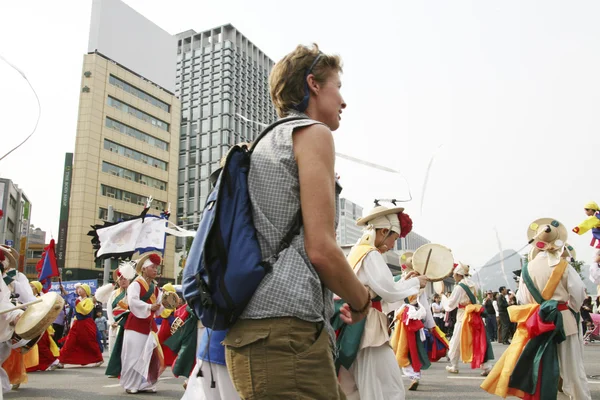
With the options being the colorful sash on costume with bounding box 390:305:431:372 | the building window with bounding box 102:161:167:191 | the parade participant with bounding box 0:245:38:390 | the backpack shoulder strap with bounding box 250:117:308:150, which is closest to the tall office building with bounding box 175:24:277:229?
the building window with bounding box 102:161:167:191

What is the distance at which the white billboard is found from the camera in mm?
55803

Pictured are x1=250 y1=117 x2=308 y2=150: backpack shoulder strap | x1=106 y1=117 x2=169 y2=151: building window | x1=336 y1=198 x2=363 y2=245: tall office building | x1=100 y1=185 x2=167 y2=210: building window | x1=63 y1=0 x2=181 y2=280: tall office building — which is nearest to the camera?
x1=250 y1=117 x2=308 y2=150: backpack shoulder strap

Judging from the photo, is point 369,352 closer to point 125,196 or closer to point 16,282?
point 16,282

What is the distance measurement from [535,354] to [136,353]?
556 cm

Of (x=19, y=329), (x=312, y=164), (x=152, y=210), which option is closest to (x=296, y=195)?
(x=312, y=164)

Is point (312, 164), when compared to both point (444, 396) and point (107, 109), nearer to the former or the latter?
point (444, 396)

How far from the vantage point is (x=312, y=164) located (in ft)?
5.53

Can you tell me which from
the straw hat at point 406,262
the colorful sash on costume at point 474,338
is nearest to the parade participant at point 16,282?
the straw hat at point 406,262

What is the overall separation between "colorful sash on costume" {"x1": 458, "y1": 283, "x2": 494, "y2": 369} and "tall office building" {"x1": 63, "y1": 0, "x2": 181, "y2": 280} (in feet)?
142

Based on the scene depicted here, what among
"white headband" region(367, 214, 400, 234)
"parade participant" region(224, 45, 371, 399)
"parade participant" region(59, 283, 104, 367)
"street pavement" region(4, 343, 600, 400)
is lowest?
"street pavement" region(4, 343, 600, 400)

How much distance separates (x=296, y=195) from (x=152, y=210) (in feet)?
200

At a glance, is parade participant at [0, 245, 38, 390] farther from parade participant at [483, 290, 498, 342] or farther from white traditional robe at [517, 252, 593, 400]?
parade participant at [483, 290, 498, 342]

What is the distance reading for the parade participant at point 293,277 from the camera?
1583 millimetres

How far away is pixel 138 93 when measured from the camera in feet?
192
